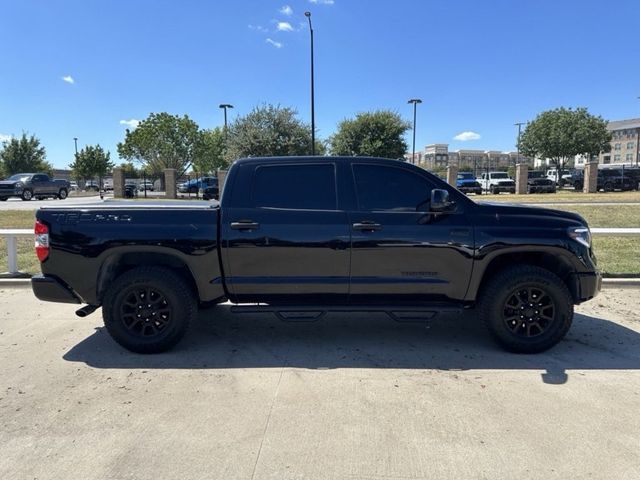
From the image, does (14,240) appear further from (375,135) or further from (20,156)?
(20,156)

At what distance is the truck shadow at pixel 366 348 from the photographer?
171 inches

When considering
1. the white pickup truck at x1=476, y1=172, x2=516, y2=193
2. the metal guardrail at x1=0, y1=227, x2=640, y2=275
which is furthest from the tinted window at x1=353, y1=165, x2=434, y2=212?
the white pickup truck at x1=476, y1=172, x2=516, y2=193

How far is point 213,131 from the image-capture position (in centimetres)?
5731

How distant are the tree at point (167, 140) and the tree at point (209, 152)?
2.18 ft

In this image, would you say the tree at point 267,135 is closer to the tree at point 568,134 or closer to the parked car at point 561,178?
the parked car at point 561,178

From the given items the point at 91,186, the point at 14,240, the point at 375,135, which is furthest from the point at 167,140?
the point at 14,240

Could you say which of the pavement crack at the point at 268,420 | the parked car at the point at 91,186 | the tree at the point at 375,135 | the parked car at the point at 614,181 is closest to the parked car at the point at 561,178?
the parked car at the point at 614,181

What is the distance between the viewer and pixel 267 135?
3114 centimetres

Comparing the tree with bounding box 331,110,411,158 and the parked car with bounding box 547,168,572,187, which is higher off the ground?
the tree with bounding box 331,110,411,158

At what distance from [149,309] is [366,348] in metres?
2.18

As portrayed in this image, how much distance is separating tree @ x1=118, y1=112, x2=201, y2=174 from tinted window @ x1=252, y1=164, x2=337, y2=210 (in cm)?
3821

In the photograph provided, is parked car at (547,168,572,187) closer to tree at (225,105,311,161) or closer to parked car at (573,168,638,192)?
parked car at (573,168,638,192)

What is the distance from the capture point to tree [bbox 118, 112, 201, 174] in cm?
4009

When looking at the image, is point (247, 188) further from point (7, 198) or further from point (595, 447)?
point (7, 198)
